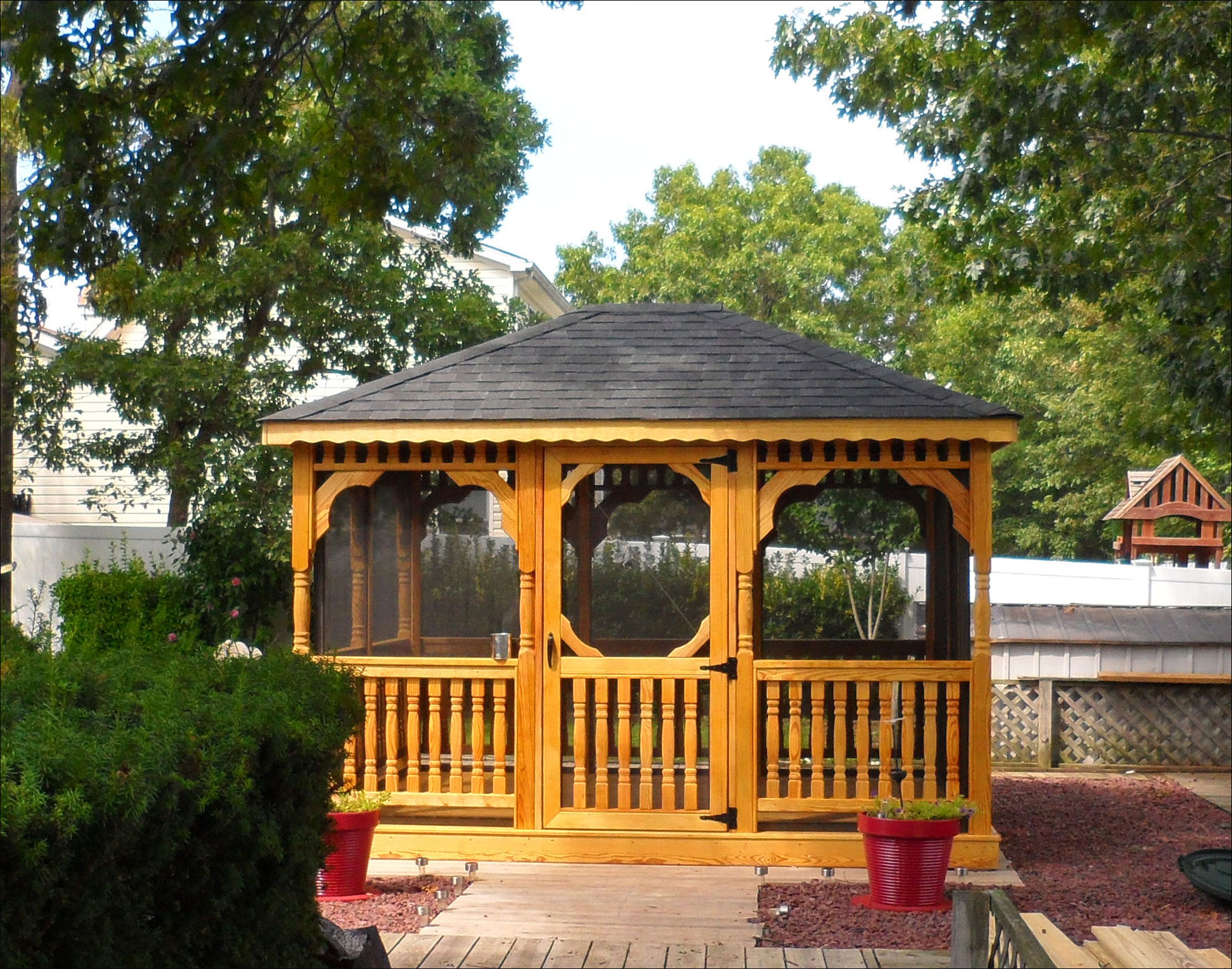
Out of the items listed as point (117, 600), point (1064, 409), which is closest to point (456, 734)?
point (117, 600)

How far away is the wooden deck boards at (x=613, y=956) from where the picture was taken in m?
5.61

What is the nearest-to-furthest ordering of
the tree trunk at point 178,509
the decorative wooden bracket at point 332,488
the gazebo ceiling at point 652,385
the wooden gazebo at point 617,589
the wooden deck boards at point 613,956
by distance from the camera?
the wooden deck boards at point 613,956, the gazebo ceiling at point 652,385, the wooden gazebo at point 617,589, the decorative wooden bracket at point 332,488, the tree trunk at point 178,509

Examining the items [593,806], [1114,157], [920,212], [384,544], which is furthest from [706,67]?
[593,806]

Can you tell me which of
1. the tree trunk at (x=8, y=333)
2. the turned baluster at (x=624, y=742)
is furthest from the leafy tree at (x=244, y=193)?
the turned baluster at (x=624, y=742)

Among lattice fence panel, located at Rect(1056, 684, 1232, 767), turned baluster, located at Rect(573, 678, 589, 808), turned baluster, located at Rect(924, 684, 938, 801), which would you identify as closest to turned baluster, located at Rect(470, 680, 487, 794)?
turned baluster, located at Rect(573, 678, 589, 808)

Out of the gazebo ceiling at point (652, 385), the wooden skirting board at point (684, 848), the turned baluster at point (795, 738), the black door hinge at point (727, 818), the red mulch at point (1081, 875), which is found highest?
the gazebo ceiling at point (652, 385)

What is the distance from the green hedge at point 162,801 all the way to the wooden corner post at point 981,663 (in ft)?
13.2

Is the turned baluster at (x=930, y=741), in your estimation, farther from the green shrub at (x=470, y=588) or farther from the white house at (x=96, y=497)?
the white house at (x=96, y=497)

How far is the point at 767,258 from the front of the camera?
33.9 metres

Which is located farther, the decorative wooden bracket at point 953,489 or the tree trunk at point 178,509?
the tree trunk at point 178,509

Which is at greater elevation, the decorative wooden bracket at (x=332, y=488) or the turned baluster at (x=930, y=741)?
the decorative wooden bracket at (x=332, y=488)

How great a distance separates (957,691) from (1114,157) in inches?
212

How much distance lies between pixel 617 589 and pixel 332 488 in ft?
5.79

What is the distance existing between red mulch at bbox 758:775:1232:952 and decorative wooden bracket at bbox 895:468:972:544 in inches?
77.6
